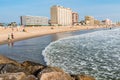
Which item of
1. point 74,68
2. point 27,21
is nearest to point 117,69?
point 74,68

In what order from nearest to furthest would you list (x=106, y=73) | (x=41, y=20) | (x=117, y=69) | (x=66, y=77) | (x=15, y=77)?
1. (x=15, y=77)
2. (x=66, y=77)
3. (x=106, y=73)
4. (x=117, y=69)
5. (x=41, y=20)

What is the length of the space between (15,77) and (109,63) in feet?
41.9

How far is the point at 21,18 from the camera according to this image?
547 feet

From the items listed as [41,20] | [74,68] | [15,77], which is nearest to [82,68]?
[74,68]

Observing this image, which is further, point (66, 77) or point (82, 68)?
point (82, 68)

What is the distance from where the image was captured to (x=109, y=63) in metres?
19.9

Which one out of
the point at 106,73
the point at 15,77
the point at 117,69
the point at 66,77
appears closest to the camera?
the point at 15,77

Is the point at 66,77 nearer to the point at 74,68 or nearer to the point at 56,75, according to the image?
the point at 56,75

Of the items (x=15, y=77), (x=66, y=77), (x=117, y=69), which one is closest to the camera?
(x=15, y=77)

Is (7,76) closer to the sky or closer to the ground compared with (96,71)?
closer to the sky

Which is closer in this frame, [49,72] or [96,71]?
[49,72]

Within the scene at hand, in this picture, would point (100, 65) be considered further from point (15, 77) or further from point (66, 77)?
point (15, 77)

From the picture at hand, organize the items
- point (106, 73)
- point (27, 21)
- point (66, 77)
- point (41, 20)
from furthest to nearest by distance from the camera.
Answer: point (41, 20)
point (27, 21)
point (106, 73)
point (66, 77)

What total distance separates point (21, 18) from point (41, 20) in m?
22.1
